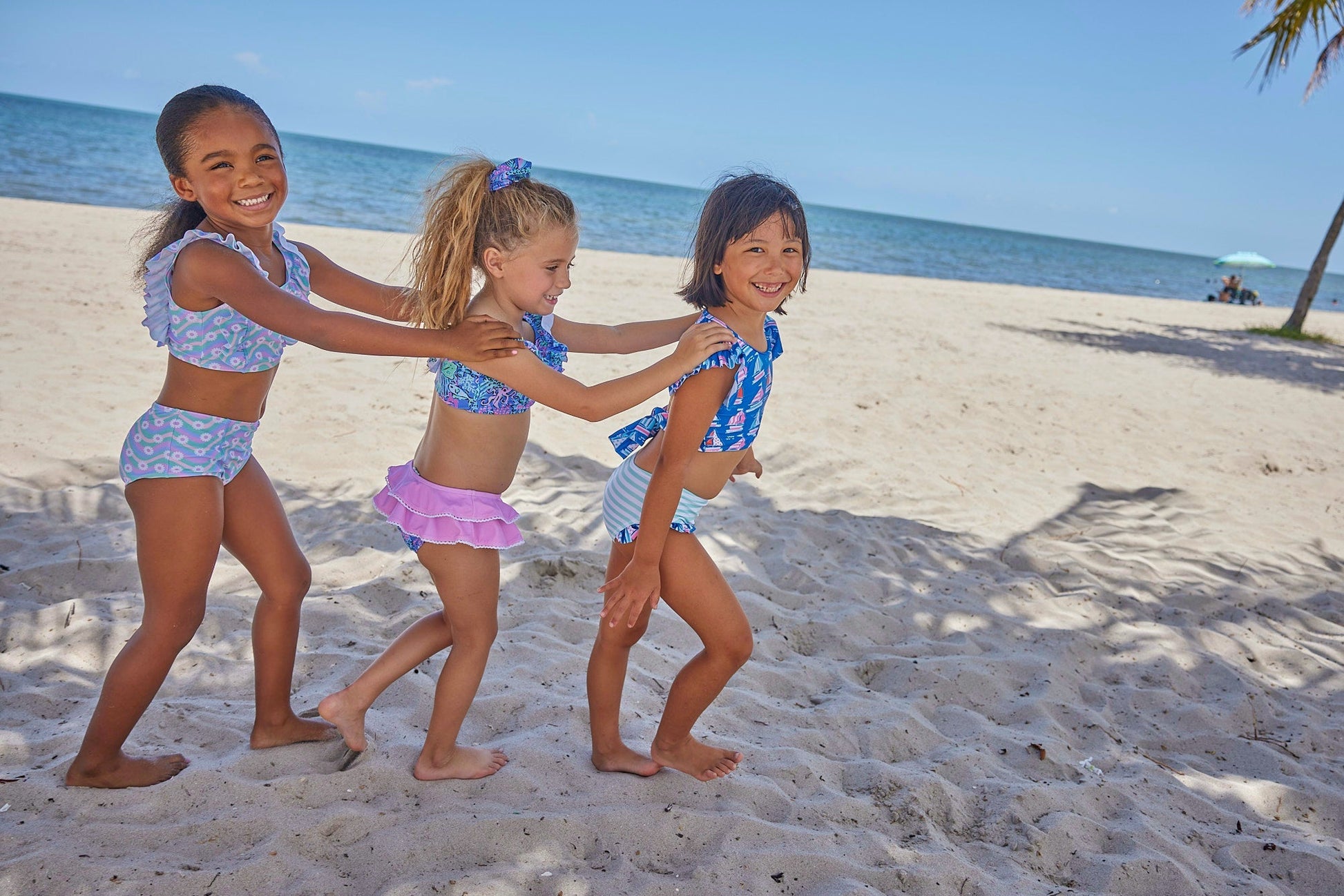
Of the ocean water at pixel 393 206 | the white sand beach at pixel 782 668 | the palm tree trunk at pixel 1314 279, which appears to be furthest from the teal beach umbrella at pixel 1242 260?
the white sand beach at pixel 782 668

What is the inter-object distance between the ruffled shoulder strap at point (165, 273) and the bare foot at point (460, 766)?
4.38ft

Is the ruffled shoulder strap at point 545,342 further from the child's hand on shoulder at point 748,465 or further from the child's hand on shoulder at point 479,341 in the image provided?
the child's hand on shoulder at point 748,465

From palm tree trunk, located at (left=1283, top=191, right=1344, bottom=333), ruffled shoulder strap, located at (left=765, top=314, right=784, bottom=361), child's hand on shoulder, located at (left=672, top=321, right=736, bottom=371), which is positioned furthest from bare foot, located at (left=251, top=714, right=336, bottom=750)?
palm tree trunk, located at (left=1283, top=191, right=1344, bottom=333)

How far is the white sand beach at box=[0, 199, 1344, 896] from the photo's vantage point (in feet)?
7.41

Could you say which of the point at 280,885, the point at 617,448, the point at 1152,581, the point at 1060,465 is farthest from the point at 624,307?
the point at 280,885

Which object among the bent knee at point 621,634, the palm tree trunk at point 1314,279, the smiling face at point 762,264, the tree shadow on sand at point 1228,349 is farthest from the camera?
the palm tree trunk at point 1314,279

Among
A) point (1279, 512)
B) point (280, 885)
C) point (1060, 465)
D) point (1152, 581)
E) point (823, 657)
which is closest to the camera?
point (280, 885)

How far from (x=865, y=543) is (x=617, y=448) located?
8.07 ft

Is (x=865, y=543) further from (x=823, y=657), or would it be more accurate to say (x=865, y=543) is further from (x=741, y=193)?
(x=741, y=193)

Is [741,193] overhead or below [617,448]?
overhead

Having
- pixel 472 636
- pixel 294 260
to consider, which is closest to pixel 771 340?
pixel 472 636

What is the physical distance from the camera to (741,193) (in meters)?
2.42

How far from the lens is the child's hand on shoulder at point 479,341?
7.03ft

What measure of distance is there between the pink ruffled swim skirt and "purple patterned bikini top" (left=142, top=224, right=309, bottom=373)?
0.49 metres
